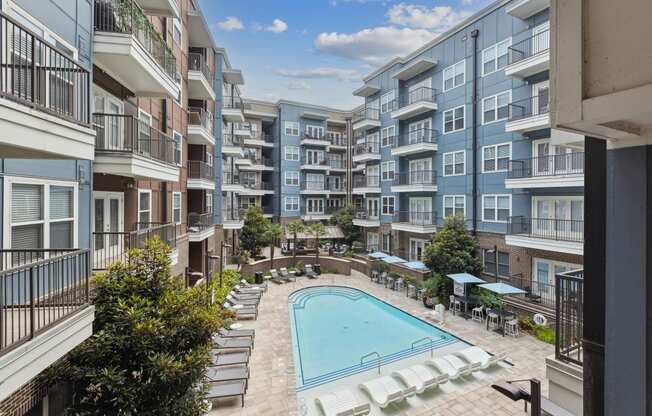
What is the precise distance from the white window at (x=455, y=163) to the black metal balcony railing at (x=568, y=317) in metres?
17.8

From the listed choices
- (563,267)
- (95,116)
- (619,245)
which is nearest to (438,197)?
(563,267)

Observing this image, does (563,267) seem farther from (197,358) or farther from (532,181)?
(197,358)

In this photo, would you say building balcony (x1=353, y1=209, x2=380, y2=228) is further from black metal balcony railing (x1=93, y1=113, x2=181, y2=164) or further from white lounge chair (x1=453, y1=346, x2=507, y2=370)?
black metal balcony railing (x1=93, y1=113, x2=181, y2=164)

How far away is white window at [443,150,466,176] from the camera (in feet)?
70.2

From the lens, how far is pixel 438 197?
23219mm

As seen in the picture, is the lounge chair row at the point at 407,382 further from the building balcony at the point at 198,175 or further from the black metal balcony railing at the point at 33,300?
the building balcony at the point at 198,175

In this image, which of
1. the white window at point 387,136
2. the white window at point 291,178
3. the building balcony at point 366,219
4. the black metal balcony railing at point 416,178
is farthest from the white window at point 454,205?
the white window at point 291,178

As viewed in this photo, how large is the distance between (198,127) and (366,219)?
1714 cm

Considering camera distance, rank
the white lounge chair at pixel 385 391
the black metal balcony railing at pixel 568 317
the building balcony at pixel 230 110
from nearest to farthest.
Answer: the black metal balcony railing at pixel 568 317
the white lounge chair at pixel 385 391
the building balcony at pixel 230 110

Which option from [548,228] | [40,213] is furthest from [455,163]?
[40,213]

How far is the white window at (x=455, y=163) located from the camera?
2139cm

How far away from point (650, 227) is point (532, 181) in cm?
1600

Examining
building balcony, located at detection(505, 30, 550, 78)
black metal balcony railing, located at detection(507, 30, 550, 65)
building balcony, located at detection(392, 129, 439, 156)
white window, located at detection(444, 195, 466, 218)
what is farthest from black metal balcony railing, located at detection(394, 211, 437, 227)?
black metal balcony railing, located at detection(507, 30, 550, 65)

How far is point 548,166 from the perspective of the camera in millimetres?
15953
